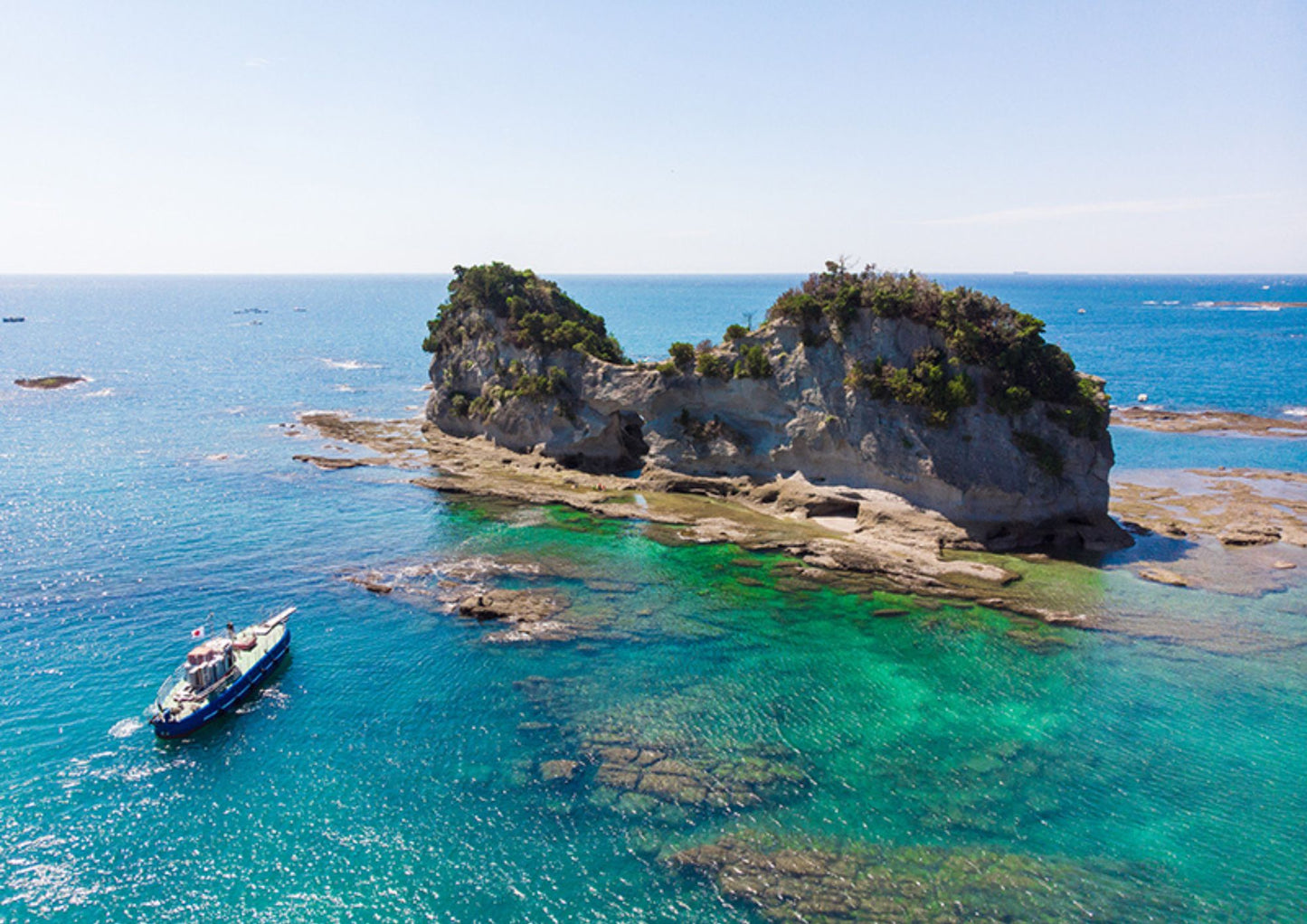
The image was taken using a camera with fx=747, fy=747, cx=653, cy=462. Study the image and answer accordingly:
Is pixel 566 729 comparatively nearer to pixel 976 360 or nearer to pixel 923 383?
pixel 923 383

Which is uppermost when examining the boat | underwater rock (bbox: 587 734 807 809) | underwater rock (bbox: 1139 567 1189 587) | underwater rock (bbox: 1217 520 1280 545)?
underwater rock (bbox: 1217 520 1280 545)

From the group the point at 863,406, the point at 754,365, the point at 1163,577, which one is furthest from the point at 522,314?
the point at 1163,577

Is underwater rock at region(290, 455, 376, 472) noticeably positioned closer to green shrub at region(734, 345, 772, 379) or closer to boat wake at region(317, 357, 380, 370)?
green shrub at region(734, 345, 772, 379)

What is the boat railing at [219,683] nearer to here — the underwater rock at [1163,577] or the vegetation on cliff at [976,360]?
the vegetation on cliff at [976,360]

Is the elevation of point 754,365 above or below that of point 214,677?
above

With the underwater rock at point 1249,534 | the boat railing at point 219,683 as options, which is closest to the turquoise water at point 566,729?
the boat railing at point 219,683

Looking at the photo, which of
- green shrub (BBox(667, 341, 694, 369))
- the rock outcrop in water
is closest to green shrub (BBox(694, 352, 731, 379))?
the rock outcrop in water
